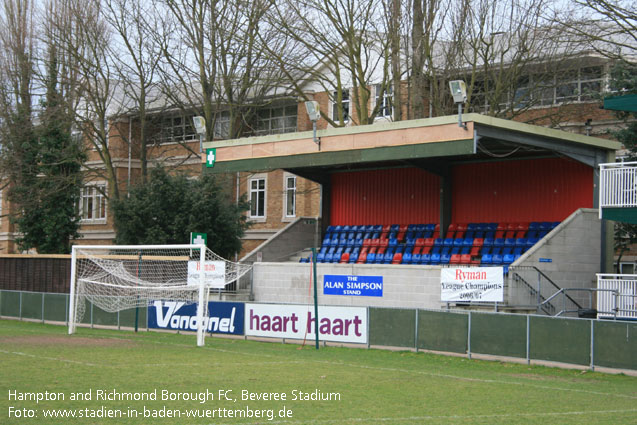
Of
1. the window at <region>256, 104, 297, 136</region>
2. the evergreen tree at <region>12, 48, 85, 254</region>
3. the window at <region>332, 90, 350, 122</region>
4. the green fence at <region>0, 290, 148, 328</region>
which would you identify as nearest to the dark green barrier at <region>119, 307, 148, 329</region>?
the green fence at <region>0, 290, 148, 328</region>

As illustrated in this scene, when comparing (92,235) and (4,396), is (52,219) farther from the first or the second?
(4,396)

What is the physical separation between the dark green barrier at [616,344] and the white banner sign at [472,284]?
548cm

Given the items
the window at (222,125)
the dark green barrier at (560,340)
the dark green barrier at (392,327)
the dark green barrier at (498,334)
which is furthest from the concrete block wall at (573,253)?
the window at (222,125)

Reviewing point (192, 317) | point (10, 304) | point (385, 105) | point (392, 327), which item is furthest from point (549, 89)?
point (10, 304)

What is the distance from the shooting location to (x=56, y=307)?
31578mm

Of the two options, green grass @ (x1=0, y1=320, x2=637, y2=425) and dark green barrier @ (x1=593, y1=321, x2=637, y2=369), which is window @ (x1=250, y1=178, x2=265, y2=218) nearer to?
green grass @ (x1=0, y1=320, x2=637, y2=425)

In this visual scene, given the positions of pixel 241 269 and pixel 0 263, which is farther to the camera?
pixel 0 263

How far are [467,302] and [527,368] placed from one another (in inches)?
239

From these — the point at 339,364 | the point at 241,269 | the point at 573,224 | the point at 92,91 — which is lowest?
the point at 339,364

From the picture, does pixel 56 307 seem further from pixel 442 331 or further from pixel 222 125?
pixel 222 125

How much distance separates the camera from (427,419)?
40.6ft

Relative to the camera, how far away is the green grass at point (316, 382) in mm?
12719

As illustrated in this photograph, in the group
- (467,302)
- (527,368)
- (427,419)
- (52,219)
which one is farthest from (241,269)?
(427,419)

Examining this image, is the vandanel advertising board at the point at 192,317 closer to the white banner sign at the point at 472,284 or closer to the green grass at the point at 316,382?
the green grass at the point at 316,382
